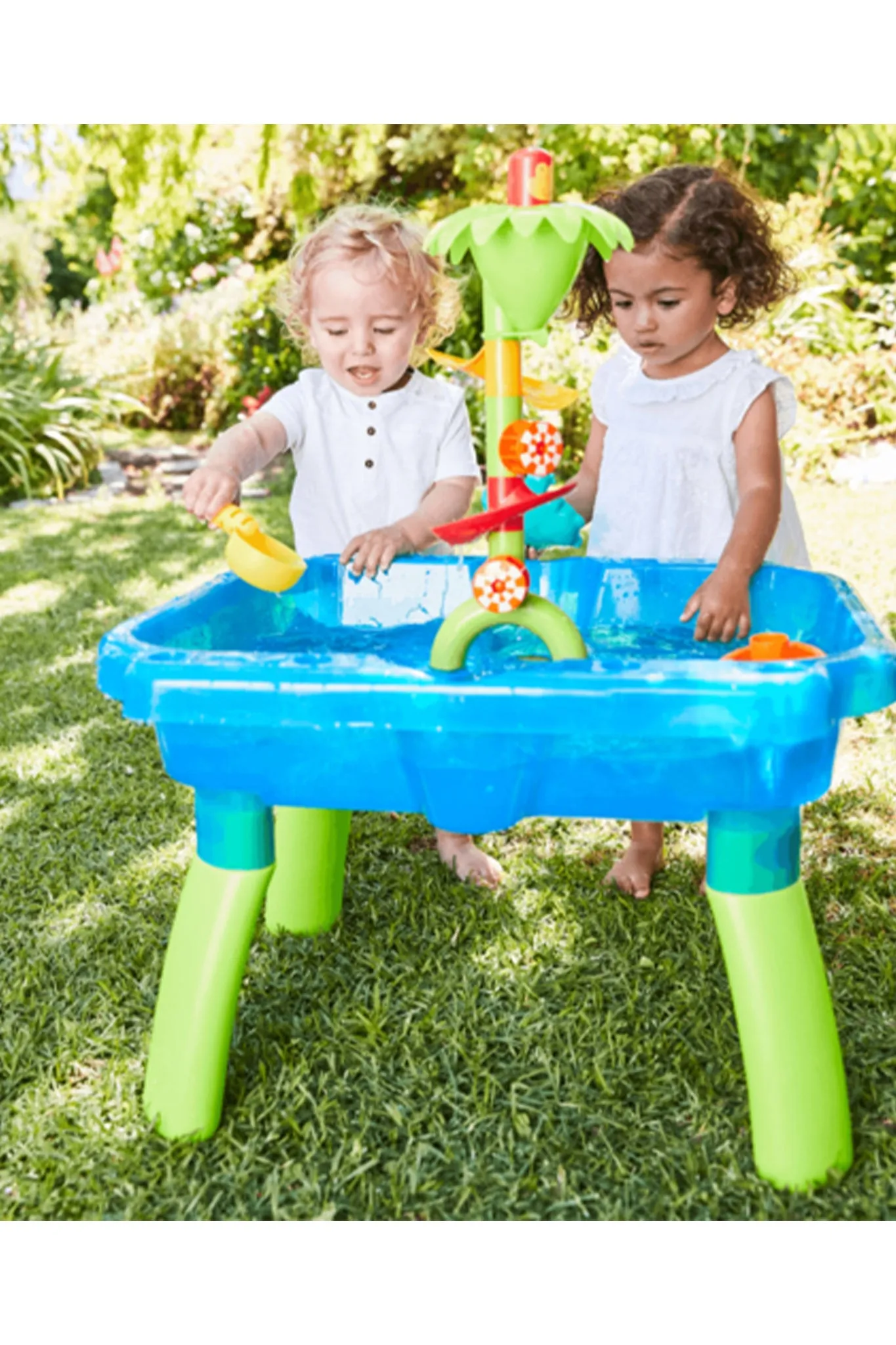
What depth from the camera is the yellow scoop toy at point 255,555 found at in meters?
1.57

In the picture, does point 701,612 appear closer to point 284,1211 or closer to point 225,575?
point 225,575

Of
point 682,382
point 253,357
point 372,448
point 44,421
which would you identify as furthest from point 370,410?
point 253,357

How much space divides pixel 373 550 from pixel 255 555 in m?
0.27

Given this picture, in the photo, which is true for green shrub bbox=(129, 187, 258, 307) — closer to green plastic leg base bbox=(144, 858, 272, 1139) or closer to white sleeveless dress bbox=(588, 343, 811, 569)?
white sleeveless dress bbox=(588, 343, 811, 569)

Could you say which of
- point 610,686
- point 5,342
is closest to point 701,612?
point 610,686

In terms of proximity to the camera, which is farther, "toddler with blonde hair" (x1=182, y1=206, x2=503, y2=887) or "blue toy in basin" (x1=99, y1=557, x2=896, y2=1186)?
"toddler with blonde hair" (x1=182, y1=206, x2=503, y2=887)

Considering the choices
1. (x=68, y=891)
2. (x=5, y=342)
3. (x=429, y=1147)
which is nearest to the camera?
(x=429, y=1147)

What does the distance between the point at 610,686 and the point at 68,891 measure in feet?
4.31

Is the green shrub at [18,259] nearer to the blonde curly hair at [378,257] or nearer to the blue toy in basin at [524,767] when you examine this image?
the blonde curly hair at [378,257]

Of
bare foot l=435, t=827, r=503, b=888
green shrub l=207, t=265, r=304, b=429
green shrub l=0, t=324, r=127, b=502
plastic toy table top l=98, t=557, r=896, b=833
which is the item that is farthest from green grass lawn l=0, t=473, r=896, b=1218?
green shrub l=207, t=265, r=304, b=429

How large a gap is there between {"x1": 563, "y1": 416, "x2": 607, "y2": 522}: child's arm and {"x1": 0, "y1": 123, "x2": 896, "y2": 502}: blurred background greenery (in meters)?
2.66

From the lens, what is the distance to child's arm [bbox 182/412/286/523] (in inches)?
63.5

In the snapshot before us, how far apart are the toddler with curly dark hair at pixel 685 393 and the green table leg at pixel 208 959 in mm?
856
